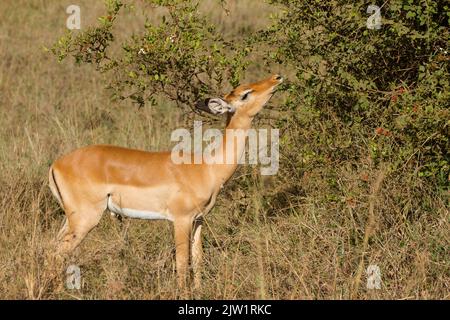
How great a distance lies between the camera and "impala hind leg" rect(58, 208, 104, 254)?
5.19 metres

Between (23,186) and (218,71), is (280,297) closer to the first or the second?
(218,71)

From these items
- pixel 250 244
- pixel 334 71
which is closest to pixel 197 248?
pixel 250 244

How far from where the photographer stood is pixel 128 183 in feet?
17.3

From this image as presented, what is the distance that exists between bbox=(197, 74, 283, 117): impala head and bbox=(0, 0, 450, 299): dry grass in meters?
0.64

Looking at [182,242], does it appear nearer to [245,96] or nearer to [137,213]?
[137,213]

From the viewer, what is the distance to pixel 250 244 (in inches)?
213

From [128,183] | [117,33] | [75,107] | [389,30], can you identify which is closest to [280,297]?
[128,183]

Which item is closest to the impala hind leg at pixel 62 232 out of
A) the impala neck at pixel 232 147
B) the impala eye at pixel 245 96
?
the impala neck at pixel 232 147

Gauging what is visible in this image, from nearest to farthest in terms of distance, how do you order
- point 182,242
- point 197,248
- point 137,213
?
point 182,242
point 137,213
point 197,248

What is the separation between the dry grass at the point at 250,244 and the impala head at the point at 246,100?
642mm

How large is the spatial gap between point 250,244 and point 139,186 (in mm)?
800

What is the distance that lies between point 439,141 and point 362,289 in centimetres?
130

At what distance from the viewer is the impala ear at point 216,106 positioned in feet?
17.5

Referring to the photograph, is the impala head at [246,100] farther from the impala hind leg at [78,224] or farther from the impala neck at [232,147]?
the impala hind leg at [78,224]
